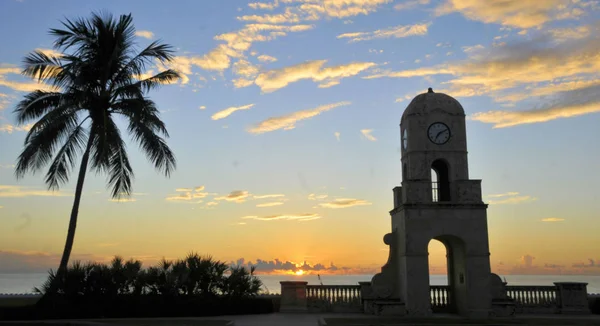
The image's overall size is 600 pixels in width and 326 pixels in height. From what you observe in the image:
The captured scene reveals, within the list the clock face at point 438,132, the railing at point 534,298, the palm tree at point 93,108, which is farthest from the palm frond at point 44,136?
the railing at point 534,298

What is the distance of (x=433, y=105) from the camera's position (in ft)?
83.8

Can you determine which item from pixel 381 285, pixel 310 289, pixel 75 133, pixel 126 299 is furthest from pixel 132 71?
pixel 381 285

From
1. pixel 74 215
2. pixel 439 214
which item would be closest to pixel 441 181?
pixel 439 214

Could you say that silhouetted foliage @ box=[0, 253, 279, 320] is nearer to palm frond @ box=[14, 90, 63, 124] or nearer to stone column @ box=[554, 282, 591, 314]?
palm frond @ box=[14, 90, 63, 124]

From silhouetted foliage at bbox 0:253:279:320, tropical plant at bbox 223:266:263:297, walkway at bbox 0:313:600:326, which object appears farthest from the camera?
tropical plant at bbox 223:266:263:297

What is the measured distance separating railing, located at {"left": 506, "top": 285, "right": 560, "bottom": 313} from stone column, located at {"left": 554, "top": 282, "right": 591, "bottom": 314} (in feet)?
0.76

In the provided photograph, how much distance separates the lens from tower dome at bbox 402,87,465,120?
1004 inches

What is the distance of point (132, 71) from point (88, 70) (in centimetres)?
184

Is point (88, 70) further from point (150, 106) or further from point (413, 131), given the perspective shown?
point (413, 131)

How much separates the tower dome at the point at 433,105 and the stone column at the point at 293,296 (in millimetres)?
8699

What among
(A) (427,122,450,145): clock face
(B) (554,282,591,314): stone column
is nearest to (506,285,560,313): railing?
→ (B) (554,282,591,314): stone column

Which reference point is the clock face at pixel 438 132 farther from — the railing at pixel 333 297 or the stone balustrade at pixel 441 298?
the railing at pixel 333 297

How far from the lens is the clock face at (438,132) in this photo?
25.4 meters

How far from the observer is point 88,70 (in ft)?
79.0
